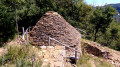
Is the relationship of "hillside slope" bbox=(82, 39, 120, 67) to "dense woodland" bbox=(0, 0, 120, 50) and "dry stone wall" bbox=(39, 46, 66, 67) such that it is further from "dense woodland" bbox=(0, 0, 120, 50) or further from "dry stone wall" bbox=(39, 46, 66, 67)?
"dry stone wall" bbox=(39, 46, 66, 67)

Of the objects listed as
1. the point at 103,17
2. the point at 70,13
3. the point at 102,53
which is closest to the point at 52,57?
the point at 102,53

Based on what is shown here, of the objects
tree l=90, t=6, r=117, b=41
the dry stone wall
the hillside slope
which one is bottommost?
the hillside slope

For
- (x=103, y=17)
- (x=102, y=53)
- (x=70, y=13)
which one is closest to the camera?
(x=102, y=53)

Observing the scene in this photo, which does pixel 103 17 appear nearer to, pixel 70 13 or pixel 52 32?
pixel 70 13

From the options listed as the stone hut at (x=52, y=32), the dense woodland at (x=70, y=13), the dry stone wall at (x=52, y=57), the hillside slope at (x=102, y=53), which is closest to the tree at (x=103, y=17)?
the dense woodland at (x=70, y=13)

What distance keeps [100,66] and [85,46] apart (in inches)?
122

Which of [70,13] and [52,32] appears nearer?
[52,32]

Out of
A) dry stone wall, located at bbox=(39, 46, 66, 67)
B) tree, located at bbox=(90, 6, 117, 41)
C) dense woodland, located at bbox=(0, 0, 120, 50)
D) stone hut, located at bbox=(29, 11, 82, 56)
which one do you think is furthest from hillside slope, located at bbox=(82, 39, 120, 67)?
tree, located at bbox=(90, 6, 117, 41)

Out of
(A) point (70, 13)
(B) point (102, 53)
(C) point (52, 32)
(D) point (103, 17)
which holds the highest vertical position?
(C) point (52, 32)

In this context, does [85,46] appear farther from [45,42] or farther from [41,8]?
[41,8]

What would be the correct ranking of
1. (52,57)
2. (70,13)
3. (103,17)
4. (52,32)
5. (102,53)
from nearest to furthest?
(52,57)
(52,32)
(102,53)
(103,17)
(70,13)

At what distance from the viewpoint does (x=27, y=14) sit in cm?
1424

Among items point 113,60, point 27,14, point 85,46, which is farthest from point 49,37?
point 27,14

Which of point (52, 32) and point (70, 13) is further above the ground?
point (52, 32)
